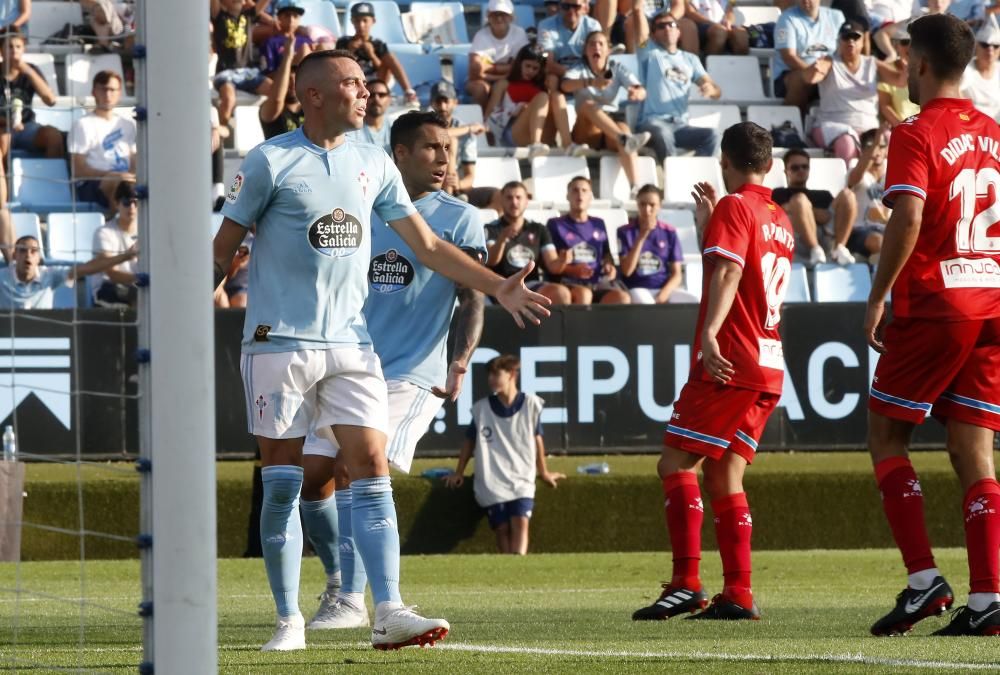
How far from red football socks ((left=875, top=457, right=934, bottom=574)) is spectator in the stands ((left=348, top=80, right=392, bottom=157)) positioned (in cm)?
867

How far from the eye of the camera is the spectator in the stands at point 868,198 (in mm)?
15883

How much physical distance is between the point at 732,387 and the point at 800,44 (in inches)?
459

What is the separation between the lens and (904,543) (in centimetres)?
611

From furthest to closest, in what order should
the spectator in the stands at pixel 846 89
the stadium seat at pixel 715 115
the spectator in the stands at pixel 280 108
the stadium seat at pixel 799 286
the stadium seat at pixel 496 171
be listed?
the stadium seat at pixel 715 115 < the spectator in the stands at pixel 846 89 < the stadium seat at pixel 496 171 < the stadium seat at pixel 799 286 < the spectator in the stands at pixel 280 108

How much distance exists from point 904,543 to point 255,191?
2.63 m

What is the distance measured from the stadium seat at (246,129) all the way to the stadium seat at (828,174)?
544cm

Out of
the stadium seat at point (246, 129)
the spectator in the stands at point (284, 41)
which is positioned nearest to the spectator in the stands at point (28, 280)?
the stadium seat at point (246, 129)

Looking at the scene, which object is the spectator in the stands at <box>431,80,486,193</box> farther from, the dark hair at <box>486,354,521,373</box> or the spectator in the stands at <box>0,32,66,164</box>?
the spectator in the stands at <box>0,32,66,164</box>

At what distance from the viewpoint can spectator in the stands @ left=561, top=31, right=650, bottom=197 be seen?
1658cm

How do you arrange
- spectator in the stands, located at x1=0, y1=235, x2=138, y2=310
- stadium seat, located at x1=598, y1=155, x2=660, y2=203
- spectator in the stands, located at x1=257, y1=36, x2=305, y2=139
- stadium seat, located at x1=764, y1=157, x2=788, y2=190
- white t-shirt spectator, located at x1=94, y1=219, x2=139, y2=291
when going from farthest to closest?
1. stadium seat, located at x1=764, y1=157, x2=788, y2=190
2. stadium seat, located at x1=598, y1=155, x2=660, y2=203
3. spectator in the stands, located at x1=257, y1=36, x2=305, y2=139
4. white t-shirt spectator, located at x1=94, y1=219, x2=139, y2=291
5. spectator in the stands, located at x1=0, y1=235, x2=138, y2=310

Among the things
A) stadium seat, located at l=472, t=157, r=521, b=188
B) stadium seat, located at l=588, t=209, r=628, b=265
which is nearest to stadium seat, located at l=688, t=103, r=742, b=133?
stadium seat, located at l=588, t=209, r=628, b=265

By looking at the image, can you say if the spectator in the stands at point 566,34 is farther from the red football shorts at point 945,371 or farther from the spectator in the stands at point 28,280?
the red football shorts at point 945,371

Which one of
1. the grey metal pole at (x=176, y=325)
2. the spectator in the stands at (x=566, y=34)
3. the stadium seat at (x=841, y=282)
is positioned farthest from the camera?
the spectator in the stands at (x=566, y=34)

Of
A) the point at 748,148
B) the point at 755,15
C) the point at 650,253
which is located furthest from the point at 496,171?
the point at 748,148
